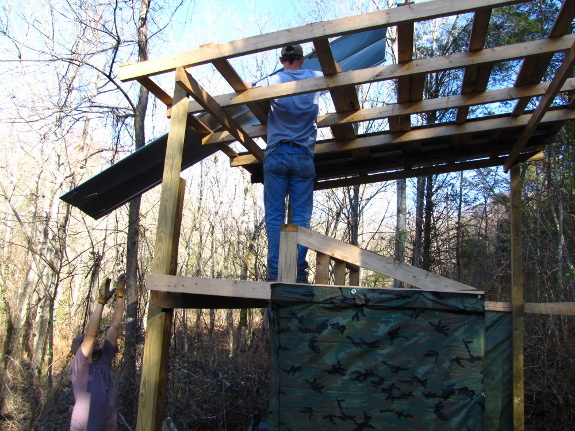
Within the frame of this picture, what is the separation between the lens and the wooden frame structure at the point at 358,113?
3.70 m

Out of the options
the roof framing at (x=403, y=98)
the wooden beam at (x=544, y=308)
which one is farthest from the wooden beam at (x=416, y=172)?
the wooden beam at (x=544, y=308)

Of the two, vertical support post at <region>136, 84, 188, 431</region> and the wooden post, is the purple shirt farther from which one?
the wooden post

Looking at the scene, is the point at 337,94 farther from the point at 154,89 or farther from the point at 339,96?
the point at 154,89

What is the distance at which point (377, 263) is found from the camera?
3.87m

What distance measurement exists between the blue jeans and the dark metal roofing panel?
0.81 meters

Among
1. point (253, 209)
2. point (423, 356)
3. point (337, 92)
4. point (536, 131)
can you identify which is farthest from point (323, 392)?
point (253, 209)

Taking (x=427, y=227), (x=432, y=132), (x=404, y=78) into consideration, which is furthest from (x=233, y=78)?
(x=427, y=227)

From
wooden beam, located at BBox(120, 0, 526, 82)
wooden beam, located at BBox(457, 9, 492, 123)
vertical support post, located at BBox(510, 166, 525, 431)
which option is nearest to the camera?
wooden beam, located at BBox(120, 0, 526, 82)

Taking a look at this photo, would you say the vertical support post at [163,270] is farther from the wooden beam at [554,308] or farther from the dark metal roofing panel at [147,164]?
the wooden beam at [554,308]

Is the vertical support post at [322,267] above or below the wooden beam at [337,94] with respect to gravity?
below

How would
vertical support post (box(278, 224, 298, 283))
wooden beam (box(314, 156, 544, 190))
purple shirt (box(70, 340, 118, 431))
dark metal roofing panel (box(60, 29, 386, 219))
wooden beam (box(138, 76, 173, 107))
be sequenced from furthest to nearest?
1. wooden beam (box(314, 156, 544, 190))
2. dark metal roofing panel (box(60, 29, 386, 219))
3. purple shirt (box(70, 340, 118, 431))
4. wooden beam (box(138, 76, 173, 107))
5. vertical support post (box(278, 224, 298, 283))

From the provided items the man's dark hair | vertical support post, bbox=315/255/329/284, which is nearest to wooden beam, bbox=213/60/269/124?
the man's dark hair

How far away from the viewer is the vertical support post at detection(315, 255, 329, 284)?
401 centimetres

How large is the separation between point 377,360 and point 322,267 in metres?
0.88
